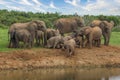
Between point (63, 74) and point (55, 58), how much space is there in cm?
262

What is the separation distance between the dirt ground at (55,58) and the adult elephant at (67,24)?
11.8 ft

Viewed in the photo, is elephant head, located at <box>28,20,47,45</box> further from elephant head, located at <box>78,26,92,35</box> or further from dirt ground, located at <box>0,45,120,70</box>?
elephant head, located at <box>78,26,92,35</box>

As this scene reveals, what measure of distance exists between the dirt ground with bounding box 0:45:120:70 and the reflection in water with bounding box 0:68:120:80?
720 mm

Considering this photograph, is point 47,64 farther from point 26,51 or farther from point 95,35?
point 95,35

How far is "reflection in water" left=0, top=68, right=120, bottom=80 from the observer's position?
61.6 ft

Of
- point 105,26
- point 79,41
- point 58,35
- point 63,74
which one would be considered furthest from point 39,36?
point 63,74

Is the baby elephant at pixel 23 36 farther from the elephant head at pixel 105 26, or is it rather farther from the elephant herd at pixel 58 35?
the elephant head at pixel 105 26

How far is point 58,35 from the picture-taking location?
2536 cm

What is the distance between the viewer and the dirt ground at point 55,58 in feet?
69.7

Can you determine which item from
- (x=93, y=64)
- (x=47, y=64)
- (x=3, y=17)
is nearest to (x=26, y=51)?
(x=47, y=64)

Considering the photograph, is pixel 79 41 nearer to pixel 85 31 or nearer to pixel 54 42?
pixel 85 31

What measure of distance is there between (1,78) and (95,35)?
882cm

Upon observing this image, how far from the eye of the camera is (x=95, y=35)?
25.3 m

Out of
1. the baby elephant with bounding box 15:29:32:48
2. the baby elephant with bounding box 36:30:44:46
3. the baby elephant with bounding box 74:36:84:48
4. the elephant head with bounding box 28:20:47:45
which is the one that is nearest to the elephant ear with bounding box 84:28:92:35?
the baby elephant with bounding box 74:36:84:48
